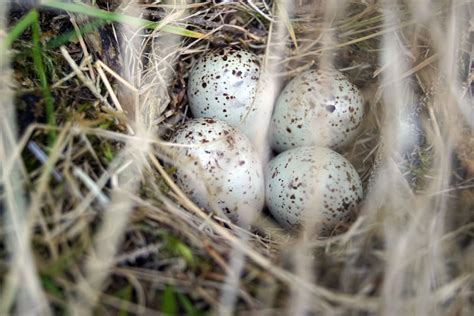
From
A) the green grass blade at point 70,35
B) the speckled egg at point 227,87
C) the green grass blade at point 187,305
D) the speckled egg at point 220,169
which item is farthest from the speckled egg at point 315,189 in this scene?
the green grass blade at point 70,35

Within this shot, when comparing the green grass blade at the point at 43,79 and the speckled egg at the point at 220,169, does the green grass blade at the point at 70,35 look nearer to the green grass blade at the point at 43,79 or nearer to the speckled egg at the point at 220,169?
the green grass blade at the point at 43,79

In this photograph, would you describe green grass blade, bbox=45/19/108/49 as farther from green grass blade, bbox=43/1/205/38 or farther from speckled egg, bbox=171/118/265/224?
speckled egg, bbox=171/118/265/224

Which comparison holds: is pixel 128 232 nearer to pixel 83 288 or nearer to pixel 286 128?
pixel 83 288

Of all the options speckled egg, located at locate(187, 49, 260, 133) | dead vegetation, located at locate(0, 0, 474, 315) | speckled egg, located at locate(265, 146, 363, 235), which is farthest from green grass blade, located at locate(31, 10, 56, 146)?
speckled egg, located at locate(265, 146, 363, 235)

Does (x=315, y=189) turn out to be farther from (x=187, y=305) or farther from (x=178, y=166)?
(x=187, y=305)

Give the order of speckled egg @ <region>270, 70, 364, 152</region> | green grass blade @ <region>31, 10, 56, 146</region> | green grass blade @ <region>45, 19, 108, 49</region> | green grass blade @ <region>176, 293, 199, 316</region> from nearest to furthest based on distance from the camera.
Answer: green grass blade @ <region>176, 293, 199, 316</region>, green grass blade @ <region>31, 10, 56, 146</region>, green grass blade @ <region>45, 19, 108, 49</region>, speckled egg @ <region>270, 70, 364, 152</region>

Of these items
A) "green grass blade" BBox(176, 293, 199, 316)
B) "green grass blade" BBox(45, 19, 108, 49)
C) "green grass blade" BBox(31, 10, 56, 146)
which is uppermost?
"green grass blade" BBox(45, 19, 108, 49)
